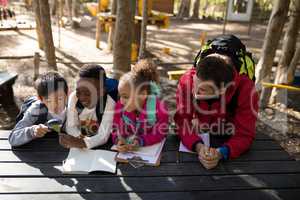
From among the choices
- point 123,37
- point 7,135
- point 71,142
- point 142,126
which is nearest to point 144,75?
point 142,126

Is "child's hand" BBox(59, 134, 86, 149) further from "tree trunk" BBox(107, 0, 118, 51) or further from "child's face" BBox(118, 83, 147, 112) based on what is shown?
"tree trunk" BBox(107, 0, 118, 51)

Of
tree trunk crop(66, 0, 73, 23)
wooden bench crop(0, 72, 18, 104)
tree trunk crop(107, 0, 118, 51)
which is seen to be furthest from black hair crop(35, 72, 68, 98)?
tree trunk crop(66, 0, 73, 23)

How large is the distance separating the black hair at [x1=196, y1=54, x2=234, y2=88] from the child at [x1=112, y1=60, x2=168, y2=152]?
14.8 inches

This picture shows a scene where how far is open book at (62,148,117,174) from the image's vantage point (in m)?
1.96

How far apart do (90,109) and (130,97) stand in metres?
0.36

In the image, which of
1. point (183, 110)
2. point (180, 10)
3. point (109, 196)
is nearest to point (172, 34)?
point (180, 10)

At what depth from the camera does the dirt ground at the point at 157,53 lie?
4.86 m

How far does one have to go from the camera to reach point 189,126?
7.73 feet

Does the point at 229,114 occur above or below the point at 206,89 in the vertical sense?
below

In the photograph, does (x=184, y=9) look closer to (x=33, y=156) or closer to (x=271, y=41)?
(x=271, y=41)

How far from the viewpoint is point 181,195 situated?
180 centimetres

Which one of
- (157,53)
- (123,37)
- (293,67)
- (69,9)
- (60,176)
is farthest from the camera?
(69,9)

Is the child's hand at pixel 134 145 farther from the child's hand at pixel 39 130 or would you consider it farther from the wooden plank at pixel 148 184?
the child's hand at pixel 39 130

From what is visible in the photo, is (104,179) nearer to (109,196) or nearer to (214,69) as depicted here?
(109,196)
